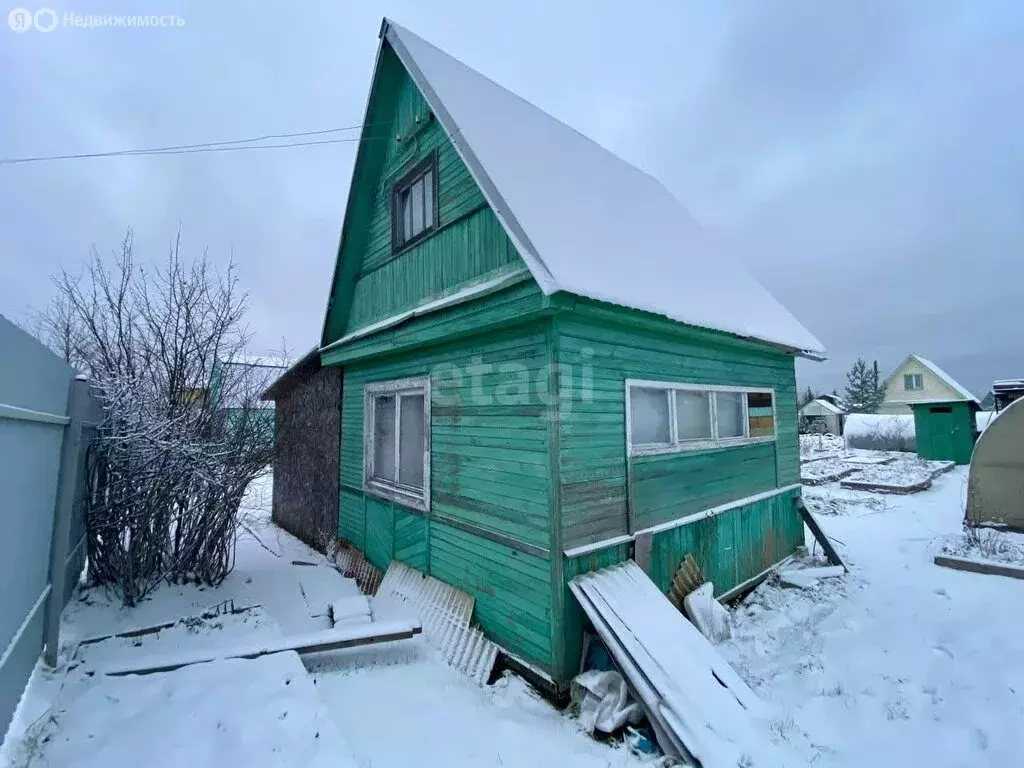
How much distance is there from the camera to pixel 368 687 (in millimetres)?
4242

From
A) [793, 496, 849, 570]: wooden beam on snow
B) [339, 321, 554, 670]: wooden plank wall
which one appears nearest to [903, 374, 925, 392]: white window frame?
[793, 496, 849, 570]: wooden beam on snow

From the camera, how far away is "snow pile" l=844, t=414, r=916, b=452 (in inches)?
958

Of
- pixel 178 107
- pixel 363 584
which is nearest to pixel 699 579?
pixel 363 584

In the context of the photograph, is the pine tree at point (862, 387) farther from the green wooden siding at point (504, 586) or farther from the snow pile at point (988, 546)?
the green wooden siding at point (504, 586)

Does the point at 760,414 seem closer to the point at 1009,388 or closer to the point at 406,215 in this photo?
the point at 406,215

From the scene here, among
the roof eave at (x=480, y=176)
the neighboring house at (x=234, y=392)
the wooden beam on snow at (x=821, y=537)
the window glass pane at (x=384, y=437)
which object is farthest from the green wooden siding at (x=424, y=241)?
the wooden beam on snow at (x=821, y=537)

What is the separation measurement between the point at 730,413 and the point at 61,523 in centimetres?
760

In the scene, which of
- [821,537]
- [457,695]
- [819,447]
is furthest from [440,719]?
[819,447]

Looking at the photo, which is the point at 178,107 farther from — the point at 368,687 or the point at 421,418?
the point at 368,687

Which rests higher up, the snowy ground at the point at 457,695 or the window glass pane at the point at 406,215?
the window glass pane at the point at 406,215

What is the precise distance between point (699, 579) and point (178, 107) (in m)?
12.9

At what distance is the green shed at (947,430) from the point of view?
1989 centimetres

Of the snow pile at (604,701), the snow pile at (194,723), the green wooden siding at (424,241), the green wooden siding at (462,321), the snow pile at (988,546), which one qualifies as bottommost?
the snow pile at (604,701)

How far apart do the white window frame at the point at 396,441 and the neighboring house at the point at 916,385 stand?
36.6 metres
